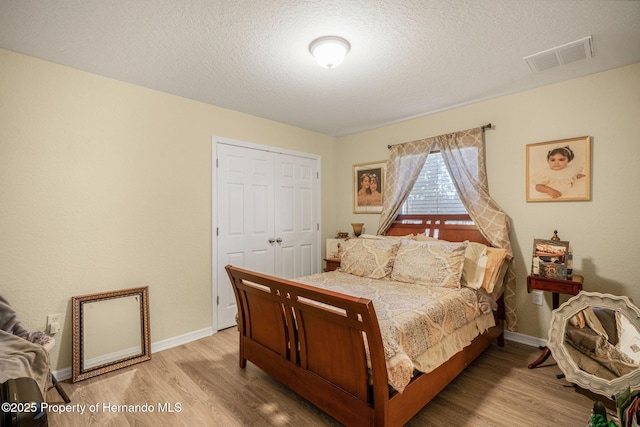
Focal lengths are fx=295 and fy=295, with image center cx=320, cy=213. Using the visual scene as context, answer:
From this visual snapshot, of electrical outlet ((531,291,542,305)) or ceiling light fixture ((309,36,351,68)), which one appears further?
electrical outlet ((531,291,542,305))

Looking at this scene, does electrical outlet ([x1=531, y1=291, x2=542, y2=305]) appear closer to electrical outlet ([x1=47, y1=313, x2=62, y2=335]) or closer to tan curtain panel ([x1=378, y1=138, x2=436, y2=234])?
tan curtain panel ([x1=378, y1=138, x2=436, y2=234])

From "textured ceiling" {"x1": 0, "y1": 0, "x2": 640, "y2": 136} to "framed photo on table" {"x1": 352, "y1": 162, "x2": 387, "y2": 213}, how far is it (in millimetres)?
1272

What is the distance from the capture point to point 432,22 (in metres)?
1.87

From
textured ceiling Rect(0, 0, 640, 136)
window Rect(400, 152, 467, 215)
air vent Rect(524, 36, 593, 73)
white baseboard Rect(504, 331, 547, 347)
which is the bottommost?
white baseboard Rect(504, 331, 547, 347)

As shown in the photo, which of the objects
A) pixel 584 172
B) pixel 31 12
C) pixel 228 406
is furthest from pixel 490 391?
pixel 31 12

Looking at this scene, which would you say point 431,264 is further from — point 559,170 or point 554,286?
point 559,170

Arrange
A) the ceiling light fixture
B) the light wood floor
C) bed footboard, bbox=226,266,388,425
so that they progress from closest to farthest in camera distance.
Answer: bed footboard, bbox=226,266,388,425, the light wood floor, the ceiling light fixture

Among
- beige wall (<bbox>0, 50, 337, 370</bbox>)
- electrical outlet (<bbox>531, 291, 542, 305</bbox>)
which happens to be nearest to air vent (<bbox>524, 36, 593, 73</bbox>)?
electrical outlet (<bbox>531, 291, 542, 305</bbox>)

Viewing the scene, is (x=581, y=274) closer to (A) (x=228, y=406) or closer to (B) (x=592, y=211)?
(B) (x=592, y=211)

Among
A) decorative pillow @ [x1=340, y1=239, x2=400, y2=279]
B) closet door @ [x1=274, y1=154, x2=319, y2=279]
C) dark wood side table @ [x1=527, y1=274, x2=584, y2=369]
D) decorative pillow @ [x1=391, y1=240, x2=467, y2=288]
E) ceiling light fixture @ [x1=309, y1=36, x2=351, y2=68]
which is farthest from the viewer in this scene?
closet door @ [x1=274, y1=154, x2=319, y2=279]

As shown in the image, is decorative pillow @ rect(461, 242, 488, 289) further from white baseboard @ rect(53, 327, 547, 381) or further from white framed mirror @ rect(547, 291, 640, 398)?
white baseboard @ rect(53, 327, 547, 381)

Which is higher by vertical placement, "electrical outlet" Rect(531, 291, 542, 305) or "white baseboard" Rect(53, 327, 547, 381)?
"electrical outlet" Rect(531, 291, 542, 305)

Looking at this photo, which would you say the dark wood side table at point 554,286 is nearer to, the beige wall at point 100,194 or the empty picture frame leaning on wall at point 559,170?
the empty picture frame leaning on wall at point 559,170

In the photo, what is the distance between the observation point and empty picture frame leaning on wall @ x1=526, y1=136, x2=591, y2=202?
8.55 ft
